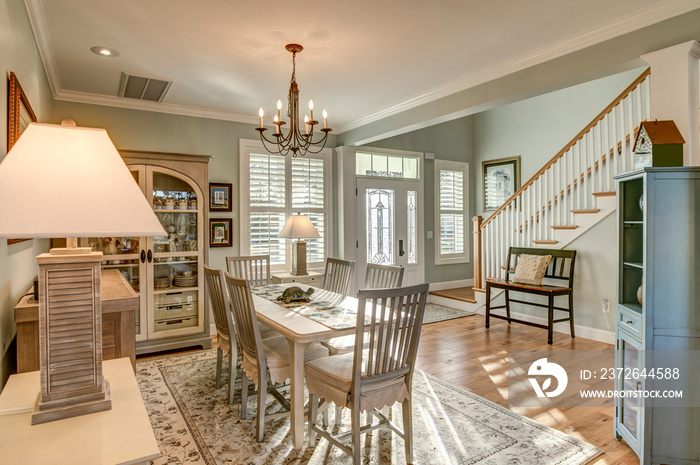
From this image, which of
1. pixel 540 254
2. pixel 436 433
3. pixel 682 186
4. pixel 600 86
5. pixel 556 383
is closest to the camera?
pixel 682 186

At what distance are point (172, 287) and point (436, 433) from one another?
3.12 metres

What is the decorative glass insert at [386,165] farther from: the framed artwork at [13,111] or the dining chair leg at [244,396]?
the framed artwork at [13,111]

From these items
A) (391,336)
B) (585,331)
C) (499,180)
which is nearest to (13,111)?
(391,336)

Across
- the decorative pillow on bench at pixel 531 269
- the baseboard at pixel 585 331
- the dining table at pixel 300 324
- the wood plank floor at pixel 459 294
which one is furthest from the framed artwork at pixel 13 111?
the wood plank floor at pixel 459 294

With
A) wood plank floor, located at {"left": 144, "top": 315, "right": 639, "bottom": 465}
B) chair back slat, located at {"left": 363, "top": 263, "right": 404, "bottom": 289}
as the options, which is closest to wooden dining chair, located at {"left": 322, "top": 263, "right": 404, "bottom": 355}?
chair back slat, located at {"left": 363, "top": 263, "right": 404, "bottom": 289}

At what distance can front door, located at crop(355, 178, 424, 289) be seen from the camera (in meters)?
6.21

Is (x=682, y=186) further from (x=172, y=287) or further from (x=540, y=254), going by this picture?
(x=172, y=287)

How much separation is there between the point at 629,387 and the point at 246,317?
7.40ft

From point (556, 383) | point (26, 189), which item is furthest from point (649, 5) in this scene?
point (26, 189)

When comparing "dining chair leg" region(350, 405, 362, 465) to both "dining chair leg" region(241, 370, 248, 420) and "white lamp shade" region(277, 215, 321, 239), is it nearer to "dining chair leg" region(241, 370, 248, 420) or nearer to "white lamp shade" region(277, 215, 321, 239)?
"dining chair leg" region(241, 370, 248, 420)

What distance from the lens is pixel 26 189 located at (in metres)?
1.02

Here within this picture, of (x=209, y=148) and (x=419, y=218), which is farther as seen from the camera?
(x=419, y=218)

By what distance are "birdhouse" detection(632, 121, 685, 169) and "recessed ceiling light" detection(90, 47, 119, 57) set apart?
377 cm

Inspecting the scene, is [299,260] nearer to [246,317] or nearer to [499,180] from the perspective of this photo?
[246,317]
